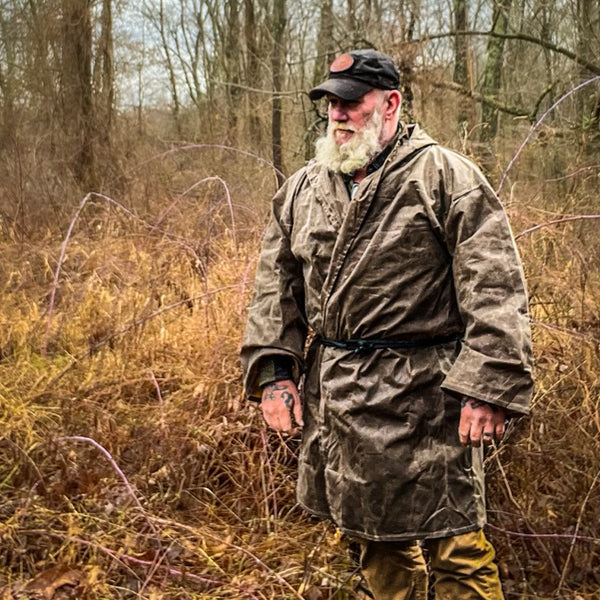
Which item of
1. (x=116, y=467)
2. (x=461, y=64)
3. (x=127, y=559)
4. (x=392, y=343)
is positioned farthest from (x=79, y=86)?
(x=392, y=343)

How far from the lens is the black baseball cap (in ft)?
7.85

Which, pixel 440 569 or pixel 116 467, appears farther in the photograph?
pixel 116 467

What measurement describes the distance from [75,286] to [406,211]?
4.12m

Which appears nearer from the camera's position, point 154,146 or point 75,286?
point 75,286

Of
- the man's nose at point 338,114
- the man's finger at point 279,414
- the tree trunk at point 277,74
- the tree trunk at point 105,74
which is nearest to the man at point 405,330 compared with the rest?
the man's nose at point 338,114

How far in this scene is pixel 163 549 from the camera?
3279 millimetres

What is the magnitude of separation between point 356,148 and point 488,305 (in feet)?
2.09

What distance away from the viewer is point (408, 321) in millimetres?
2305

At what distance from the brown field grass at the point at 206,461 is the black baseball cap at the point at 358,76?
1531 mm

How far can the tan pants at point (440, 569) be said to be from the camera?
7.73ft

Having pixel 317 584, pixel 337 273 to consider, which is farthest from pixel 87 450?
pixel 337 273

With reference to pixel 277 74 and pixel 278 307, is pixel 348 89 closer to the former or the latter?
pixel 278 307

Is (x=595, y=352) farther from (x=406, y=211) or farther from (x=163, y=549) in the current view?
(x=163, y=549)

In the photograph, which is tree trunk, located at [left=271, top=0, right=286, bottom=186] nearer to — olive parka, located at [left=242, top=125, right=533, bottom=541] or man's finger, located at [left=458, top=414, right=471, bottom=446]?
olive parka, located at [left=242, top=125, right=533, bottom=541]
